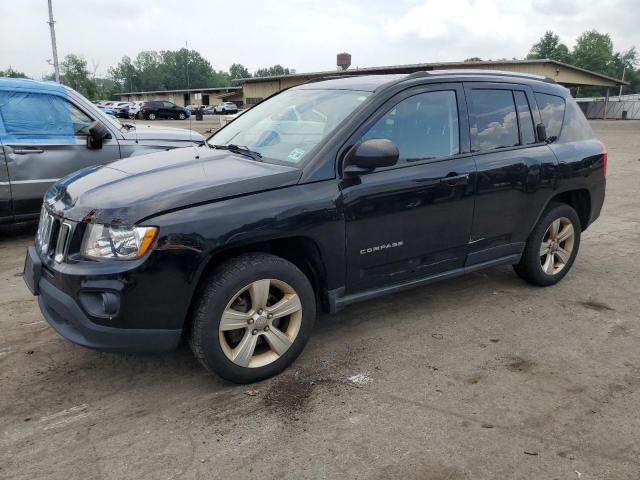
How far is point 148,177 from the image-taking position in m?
3.21

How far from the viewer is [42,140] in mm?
6012

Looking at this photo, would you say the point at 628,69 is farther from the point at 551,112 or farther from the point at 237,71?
the point at 551,112

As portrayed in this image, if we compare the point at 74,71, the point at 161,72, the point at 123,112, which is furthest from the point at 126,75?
the point at 123,112

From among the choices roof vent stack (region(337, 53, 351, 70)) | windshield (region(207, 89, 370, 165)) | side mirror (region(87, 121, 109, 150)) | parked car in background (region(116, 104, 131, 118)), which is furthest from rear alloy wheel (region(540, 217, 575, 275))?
parked car in background (region(116, 104, 131, 118))

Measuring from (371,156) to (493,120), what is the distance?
4.87 feet

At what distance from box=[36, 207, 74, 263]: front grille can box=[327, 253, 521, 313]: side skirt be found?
1588 mm

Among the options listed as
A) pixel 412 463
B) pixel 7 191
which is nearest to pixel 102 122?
pixel 7 191

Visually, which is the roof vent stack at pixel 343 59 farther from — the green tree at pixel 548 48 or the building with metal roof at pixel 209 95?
the green tree at pixel 548 48

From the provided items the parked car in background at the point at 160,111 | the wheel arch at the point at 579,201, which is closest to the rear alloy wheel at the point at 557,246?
the wheel arch at the point at 579,201

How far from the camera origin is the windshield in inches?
138

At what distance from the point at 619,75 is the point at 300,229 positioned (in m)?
143

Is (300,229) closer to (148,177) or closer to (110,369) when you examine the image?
(148,177)

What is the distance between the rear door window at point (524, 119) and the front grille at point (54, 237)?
3463 mm

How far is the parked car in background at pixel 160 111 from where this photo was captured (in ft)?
134
